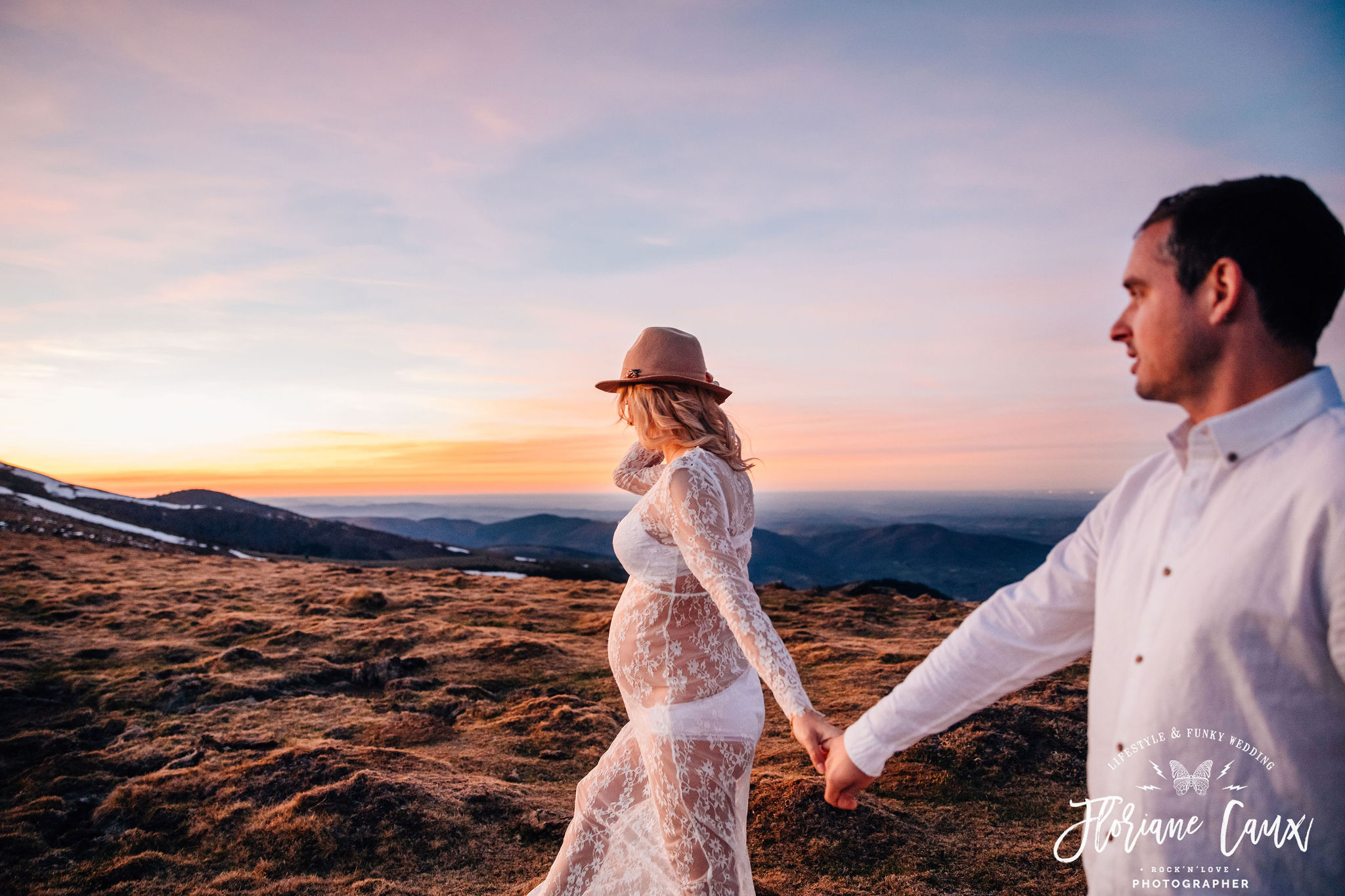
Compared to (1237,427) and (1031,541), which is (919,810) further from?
(1031,541)

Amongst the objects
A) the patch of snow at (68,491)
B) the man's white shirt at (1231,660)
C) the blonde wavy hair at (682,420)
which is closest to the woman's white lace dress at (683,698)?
the blonde wavy hair at (682,420)

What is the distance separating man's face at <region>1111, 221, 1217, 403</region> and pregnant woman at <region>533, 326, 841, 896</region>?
1.60 m

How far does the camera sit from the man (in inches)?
56.6

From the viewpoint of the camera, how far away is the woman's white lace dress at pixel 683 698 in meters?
2.95

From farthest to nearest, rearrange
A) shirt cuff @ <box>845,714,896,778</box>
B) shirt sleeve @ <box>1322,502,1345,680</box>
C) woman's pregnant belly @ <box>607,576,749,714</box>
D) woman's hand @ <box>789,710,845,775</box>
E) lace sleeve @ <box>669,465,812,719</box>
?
woman's pregnant belly @ <box>607,576,749,714</box>, lace sleeve @ <box>669,465,812,719</box>, woman's hand @ <box>789,710,845,775</box>, shirt cuff @ <box>845,714,896,778</box>, shirt sleeve @ <box>1322,502,1345,680</box>

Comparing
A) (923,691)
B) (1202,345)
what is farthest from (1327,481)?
(923,691)

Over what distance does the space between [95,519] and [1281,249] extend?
2319 inches

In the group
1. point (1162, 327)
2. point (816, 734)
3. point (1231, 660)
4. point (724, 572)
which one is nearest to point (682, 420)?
point (724, 572)

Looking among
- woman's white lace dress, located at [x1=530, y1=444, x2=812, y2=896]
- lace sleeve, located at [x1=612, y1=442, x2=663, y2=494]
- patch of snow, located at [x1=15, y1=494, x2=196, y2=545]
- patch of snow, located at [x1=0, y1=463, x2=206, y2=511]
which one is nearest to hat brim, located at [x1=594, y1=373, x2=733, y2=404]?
woman's white lace dress, located at [x1=530, y1=444, x2=812, y2=896]

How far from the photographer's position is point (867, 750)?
2326 millimetres

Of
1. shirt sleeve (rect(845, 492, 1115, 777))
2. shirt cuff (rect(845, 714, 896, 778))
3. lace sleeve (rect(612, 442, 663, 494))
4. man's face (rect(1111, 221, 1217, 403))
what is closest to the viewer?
man's face (rect(1111, 221, 1217, 403))

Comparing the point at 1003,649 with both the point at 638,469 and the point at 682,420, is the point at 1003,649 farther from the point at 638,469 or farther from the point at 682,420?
the point at 638,469

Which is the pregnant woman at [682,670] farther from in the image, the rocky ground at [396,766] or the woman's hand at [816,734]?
the rocky ground at [396,766]

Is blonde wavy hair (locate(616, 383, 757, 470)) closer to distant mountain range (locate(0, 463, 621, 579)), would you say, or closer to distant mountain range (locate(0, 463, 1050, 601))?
distant mountain range (locate(0, 463, 1050, 601))
